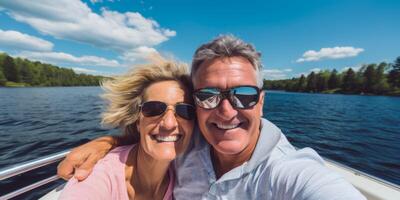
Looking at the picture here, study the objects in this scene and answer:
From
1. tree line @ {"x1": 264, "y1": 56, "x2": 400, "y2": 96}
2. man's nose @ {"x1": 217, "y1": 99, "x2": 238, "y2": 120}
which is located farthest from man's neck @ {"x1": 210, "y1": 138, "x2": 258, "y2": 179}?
tree line @ {"x1": 264, "y1": 56, "x2": 400, "y2": 96}

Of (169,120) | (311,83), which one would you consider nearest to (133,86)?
(169,120)

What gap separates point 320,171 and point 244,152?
2.11ft

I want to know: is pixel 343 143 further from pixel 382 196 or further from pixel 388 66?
pixel 388 66

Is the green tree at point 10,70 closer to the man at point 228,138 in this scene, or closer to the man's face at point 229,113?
the man at point 228,138

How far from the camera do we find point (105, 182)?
70.4 inches

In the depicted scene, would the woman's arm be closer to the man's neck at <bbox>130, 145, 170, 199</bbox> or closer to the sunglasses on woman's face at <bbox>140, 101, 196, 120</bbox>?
the man's neck at <bbox>130, 145, 170, 199</bbox>

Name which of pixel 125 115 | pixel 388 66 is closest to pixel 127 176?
pixel 125 115

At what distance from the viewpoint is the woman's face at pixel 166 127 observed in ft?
6.49

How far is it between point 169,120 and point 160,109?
13 cm

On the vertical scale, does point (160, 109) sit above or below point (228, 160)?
above

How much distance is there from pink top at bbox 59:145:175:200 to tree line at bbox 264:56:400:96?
324 ft

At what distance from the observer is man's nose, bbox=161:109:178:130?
200cm

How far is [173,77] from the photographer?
2.18 meters

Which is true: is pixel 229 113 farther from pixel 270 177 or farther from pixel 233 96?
pixel 270 177
